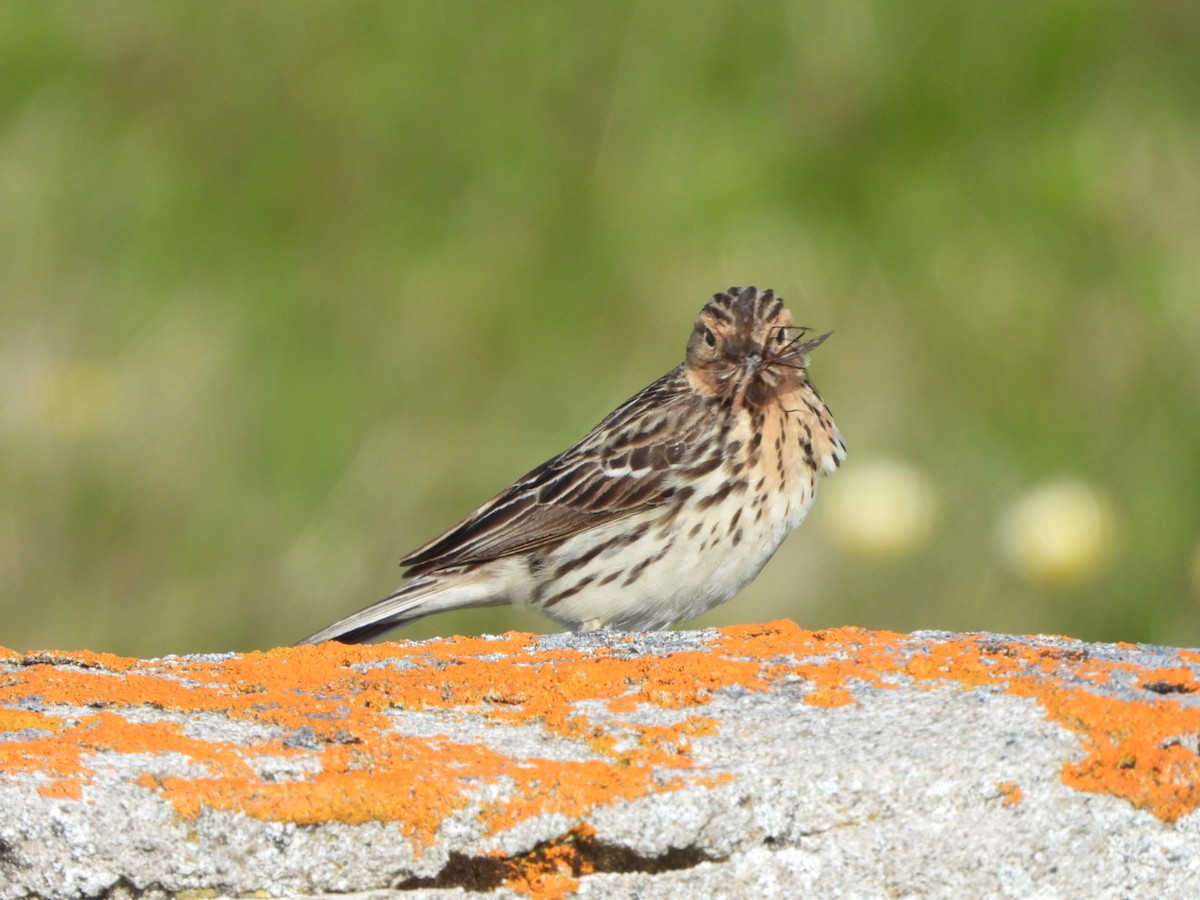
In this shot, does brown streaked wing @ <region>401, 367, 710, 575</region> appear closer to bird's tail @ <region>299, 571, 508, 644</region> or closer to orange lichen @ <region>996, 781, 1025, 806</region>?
bird's tail @ <region>299, 571, 508, 644</region>

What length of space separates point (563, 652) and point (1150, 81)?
6974mm

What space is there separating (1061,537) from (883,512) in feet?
2.57

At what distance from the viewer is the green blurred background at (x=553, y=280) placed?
8953mm

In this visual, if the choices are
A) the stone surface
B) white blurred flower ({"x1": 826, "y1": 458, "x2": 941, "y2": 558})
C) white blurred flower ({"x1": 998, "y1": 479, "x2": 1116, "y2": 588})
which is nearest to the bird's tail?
white blurred flower ({"x1": 826, "y1": 458, "x2": 941, "y2": 558})

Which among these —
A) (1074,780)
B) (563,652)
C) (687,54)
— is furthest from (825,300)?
(1074,780)

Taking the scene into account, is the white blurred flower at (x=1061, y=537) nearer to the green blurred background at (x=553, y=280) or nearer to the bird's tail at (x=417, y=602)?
the green blurred background at (x=553, y=280)

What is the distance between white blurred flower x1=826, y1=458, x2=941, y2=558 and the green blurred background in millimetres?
17

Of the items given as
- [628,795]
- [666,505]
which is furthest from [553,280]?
[628,795]

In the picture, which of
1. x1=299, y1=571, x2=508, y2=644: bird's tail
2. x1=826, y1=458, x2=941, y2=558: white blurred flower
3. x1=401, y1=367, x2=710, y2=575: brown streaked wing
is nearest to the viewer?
x1=299, y1=571, x2=508, y2=644: bird's tail

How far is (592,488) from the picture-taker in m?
7.86

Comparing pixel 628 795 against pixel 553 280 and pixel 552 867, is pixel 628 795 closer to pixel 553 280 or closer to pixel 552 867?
pixel 552 867

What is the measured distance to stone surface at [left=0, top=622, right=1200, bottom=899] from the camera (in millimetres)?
3447

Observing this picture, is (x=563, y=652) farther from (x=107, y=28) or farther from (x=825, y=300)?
(x=107, y=28)

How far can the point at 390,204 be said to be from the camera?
35.0 feet
